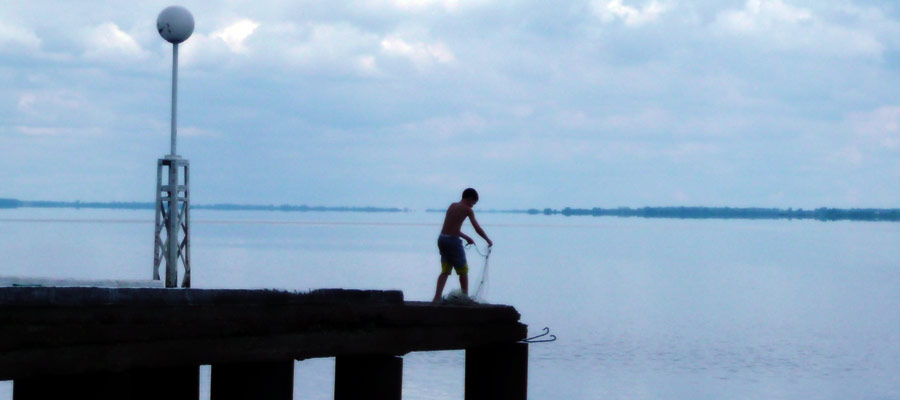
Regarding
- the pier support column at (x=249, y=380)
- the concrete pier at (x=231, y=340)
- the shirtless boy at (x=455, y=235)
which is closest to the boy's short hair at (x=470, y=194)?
the shirtless boy at (x=455, y=235)

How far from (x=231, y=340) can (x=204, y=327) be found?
24 cm

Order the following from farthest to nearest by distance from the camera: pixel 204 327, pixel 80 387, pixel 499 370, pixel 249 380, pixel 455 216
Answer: pixel 455 216
pixel 499 370
pixel 249 380
pixel 204 327
pixel 80 387

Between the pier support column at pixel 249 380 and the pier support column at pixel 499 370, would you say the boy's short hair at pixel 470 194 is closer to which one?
the pier support column at pixel 499 370

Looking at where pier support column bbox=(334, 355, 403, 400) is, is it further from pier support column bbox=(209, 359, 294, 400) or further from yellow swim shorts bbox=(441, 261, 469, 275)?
yellow swim shorts bbox=(441, 261, 469, 275)

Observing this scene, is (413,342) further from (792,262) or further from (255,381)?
(792,262)

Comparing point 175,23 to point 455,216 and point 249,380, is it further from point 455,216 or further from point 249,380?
point 249,380

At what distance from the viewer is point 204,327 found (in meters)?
8.63

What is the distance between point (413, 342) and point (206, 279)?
4493 cm

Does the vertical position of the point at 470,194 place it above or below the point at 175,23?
below

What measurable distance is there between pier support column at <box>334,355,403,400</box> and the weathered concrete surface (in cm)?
12

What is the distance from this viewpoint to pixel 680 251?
10556 centimetres

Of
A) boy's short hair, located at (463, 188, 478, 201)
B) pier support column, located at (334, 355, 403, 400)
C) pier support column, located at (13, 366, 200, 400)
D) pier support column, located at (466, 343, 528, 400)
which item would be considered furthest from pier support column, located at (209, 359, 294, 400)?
boy's short hair, located at (463, 188, 478, 201)

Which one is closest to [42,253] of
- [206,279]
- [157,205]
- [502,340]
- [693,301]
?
[206,279]

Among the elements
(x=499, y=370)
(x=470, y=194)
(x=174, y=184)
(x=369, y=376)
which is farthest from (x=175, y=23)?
(x=369, y=376)
